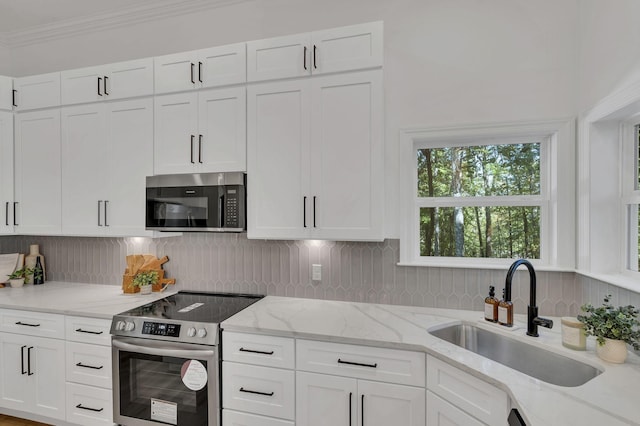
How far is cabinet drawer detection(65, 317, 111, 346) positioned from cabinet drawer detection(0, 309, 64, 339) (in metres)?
0.08

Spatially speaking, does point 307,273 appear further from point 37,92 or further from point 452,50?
point 37,92

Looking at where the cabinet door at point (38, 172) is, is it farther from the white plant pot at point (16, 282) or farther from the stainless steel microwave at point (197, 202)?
the stainless steel microwave at point (197, 202)

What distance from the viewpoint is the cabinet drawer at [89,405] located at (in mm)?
2074

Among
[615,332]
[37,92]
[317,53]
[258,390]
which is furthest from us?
[37,92]

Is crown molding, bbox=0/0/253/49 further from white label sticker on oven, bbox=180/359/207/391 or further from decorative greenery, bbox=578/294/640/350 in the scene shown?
decorative greenery, bbox=578/294/640/350

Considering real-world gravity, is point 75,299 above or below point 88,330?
above

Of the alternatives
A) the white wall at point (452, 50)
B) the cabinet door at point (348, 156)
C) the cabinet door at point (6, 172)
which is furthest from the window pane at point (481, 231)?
the cabinet door at point (6, 172)

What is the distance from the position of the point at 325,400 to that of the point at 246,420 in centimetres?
49

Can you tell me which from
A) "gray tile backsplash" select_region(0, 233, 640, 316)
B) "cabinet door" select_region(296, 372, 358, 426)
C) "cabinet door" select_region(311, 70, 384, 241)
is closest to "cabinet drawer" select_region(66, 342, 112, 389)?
"gray tile backsplash" select_region(0, 233, 640, 316)

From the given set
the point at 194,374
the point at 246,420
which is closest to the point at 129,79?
the point at 194,374

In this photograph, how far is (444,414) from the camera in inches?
58.4

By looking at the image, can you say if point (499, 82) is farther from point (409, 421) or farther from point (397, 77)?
point (409, 421)

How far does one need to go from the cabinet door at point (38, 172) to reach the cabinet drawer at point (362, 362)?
89.7 inches

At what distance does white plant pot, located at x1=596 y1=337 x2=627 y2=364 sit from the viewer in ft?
4.45
